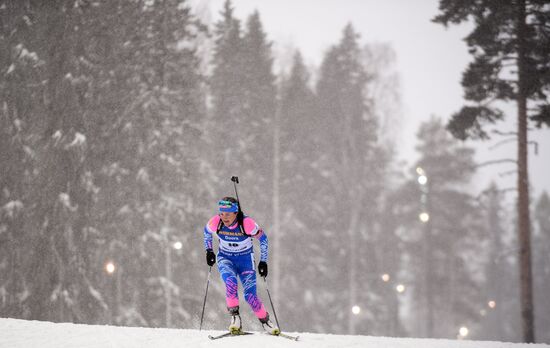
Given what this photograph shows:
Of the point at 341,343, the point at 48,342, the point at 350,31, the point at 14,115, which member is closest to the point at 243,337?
the point at 341,343

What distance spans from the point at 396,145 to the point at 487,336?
90.4ft

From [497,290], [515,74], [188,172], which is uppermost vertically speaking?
[515,74]

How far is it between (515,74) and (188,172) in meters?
11.5

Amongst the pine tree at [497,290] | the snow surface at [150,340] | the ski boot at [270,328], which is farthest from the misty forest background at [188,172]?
the pine tree at [497,290]

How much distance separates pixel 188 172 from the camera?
18.8 metres

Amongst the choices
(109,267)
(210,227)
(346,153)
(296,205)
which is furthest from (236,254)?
(346,153)

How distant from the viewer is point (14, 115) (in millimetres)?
14555

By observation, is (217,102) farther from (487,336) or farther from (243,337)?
(487,336)

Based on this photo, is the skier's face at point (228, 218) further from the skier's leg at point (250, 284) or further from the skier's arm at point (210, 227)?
the skier's leg at point (250, 284)

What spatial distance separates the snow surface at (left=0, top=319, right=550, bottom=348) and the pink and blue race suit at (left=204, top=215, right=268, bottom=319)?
2.29 feet

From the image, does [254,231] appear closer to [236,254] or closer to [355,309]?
[236,254]

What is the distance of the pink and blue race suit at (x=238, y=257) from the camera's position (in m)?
8.19

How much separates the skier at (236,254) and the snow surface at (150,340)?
0.57 metres

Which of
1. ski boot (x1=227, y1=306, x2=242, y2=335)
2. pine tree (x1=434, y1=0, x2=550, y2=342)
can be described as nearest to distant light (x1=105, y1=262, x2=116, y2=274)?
ski boot (x1=227, y1=306, x2=242, y2=335)
